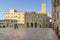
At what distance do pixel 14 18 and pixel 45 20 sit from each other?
25010mm

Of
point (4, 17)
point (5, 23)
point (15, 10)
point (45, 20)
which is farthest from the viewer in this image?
point (15, 10)

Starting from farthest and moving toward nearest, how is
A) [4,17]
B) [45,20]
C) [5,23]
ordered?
[4,17], [5,23], [45,20]

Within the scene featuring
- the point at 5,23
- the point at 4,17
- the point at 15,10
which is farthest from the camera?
the point at 15,10

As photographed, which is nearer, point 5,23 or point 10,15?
point 5,23

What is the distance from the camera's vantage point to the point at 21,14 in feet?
351

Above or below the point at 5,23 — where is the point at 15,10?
above

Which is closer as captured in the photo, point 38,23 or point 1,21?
point 38,23

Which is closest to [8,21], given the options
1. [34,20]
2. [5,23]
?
[5,23]

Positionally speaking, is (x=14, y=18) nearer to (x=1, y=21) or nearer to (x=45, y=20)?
(x=1, y=21)

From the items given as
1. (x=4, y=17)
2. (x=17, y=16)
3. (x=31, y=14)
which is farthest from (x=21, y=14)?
(x=31, y=14)

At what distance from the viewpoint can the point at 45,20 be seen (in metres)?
85.9

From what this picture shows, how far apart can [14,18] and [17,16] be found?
9.21 ft

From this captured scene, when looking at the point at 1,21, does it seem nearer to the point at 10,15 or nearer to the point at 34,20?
the point at 10,15

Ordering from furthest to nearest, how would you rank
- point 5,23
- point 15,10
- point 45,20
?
point 15,10 → point 5,23 → point 45,20
